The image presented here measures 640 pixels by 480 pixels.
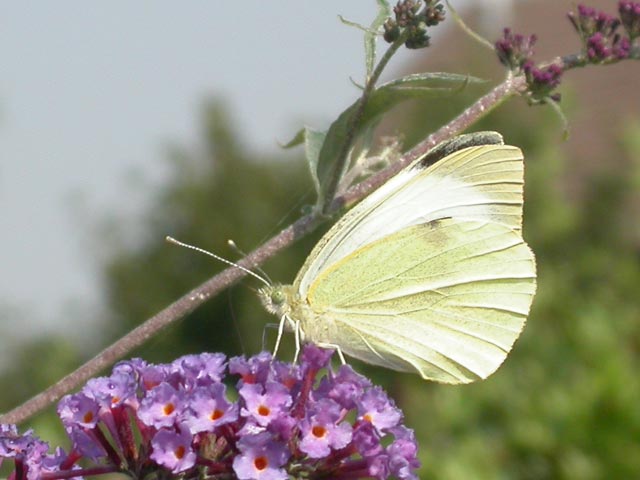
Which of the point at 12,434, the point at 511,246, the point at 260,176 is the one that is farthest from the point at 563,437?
the point at 260,176

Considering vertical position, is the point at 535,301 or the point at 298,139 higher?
the point at 298,139

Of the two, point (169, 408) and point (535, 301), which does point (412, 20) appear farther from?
point (535, 301)

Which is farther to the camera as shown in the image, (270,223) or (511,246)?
(270,223)

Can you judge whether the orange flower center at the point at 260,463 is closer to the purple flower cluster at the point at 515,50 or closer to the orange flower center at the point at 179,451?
the orange flower center at the point at 179,451

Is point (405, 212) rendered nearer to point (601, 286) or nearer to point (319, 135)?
point (319, 135)

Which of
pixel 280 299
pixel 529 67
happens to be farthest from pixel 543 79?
pixel 280 299

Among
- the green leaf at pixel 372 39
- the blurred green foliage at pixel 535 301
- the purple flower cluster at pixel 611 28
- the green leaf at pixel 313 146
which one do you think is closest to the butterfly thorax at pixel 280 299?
the green leaf at pixel 313 146
